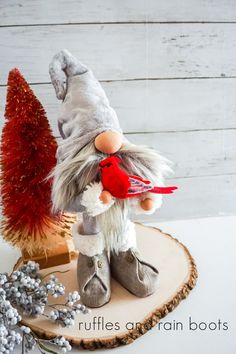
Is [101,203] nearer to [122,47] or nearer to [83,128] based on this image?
[83,128]

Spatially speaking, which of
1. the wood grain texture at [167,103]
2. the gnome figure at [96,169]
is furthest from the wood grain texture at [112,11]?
the gnome figure at [96,169]

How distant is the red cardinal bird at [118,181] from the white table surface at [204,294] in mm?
250

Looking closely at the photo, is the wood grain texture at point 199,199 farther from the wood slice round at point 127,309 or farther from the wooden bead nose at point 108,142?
the wooden bead nose at point 108,142

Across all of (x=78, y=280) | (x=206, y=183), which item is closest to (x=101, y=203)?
(x=78, y=280)

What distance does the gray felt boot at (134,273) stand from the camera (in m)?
0.71

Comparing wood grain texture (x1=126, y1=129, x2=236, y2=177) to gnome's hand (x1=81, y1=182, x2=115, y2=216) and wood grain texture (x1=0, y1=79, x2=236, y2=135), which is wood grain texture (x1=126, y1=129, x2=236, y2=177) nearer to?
wood grain texture (x1=0, y1=79, x2=236, y2=135)

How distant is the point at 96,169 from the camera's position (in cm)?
61

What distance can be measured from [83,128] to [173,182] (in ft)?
1.68

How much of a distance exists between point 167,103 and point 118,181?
0.44 meters

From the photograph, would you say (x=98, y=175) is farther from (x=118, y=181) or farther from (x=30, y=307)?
(x=30, y=307)

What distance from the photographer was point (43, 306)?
666 mm

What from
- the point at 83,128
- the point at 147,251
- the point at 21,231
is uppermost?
the point at 83,128

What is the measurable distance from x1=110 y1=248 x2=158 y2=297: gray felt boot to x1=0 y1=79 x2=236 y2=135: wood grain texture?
0.36 meters

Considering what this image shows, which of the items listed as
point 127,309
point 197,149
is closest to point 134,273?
point 127,309
